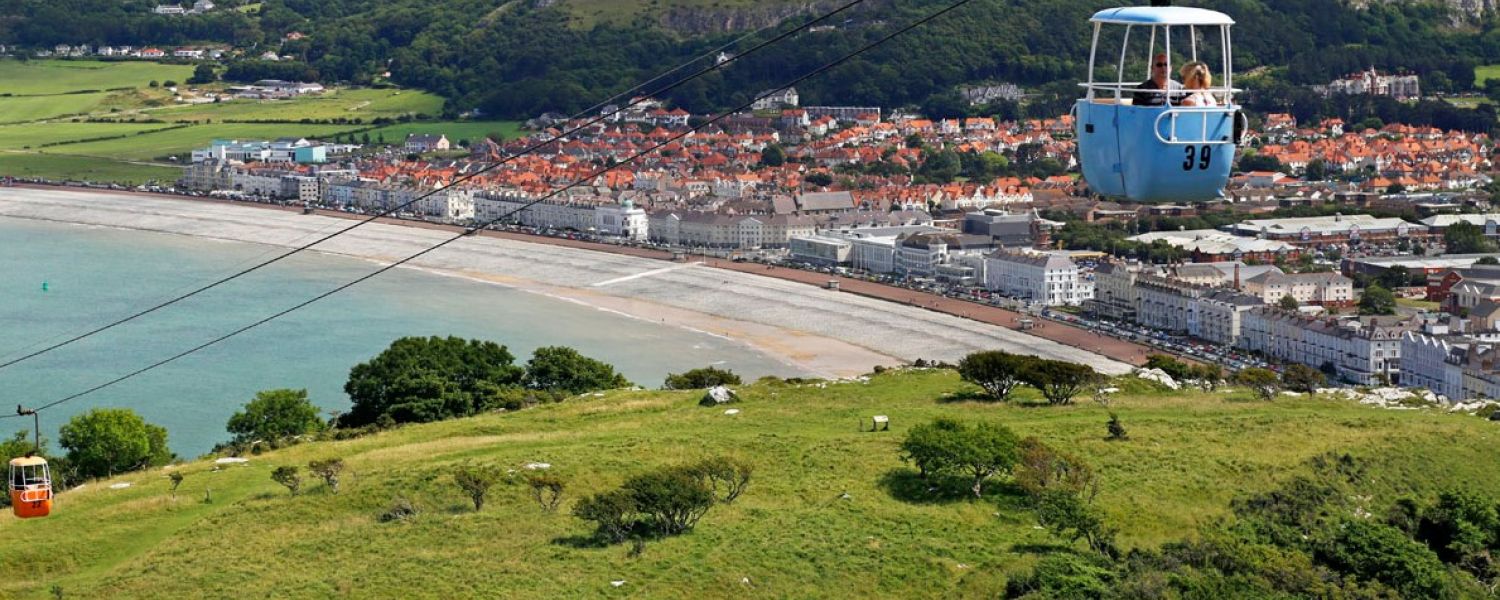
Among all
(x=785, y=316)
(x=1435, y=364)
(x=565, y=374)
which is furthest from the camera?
(x=785, y=316)

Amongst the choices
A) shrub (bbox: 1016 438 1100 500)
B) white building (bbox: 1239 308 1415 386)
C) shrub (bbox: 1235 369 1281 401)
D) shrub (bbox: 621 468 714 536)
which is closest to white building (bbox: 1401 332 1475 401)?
white building (bbox: 1239 308 1415 386)

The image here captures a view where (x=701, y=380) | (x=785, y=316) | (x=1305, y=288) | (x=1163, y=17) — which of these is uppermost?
(x=1163, y=17)

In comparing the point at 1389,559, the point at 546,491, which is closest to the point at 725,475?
the point at 546,491

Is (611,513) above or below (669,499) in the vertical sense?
below

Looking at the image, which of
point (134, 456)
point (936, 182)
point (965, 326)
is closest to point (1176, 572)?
point (134, 456)

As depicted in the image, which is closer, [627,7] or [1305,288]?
[1305,288]

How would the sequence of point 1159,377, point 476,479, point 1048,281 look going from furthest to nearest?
point 1048,281 → point 1159,377 → point 476,479

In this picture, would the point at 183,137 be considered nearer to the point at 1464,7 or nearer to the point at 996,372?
the point at 1464,7

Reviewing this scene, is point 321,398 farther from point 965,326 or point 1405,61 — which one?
point 1405,61

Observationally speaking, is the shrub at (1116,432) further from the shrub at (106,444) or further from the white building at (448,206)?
the white building at (448,206)
